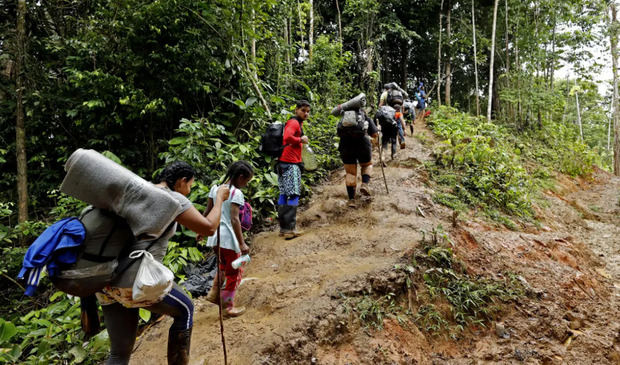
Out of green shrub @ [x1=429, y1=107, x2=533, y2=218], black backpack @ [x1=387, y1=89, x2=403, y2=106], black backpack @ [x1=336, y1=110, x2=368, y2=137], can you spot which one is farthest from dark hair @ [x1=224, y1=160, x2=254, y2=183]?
black backpack @ [x1=387, y1=89, x2=403, y2=106]

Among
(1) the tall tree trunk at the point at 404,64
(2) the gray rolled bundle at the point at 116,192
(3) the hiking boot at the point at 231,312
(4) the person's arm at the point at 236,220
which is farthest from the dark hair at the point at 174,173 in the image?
(1) the tall tree trunk at the point at 404,64

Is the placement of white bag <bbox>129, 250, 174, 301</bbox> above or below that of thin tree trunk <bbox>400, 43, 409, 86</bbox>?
below

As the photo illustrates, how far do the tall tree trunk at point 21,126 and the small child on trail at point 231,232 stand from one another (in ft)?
19.3

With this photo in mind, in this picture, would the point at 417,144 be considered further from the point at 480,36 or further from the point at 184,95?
the point at 480,36

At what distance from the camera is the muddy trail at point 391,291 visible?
9.46ft

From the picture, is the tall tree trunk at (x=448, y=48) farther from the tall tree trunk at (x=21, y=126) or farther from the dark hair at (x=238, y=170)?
the tall tree trunk at (x=21, y=126)

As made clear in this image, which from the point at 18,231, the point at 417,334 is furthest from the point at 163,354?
the point at 18,231

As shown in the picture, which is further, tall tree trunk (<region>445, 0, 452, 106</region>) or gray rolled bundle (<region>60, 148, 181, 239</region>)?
tall tree trunk (<region>445, 0, 452, 106</region>)

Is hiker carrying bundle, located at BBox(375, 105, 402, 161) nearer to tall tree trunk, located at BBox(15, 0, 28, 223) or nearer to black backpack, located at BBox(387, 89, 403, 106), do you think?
black backpack, located at BBox(387, 89, 403, 106)

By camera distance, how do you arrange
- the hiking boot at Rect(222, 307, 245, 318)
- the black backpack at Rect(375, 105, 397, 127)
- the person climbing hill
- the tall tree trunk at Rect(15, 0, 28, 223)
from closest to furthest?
the person climbing hill → the hiking boot at Rect(222, 307, 245, 318) → the tall tree trunk at Rect(15, 0, 28, 223) → the black backpack at Rect(375, 105, 397, 127)

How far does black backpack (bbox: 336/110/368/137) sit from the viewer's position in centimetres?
539

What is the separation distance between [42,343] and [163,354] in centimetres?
146

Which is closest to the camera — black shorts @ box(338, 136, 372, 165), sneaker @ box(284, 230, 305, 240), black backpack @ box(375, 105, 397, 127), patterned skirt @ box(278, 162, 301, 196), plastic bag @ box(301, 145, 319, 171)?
patterned skirt @ box(278, 162, 301, 196)

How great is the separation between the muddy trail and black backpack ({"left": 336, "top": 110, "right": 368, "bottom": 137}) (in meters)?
1.38
